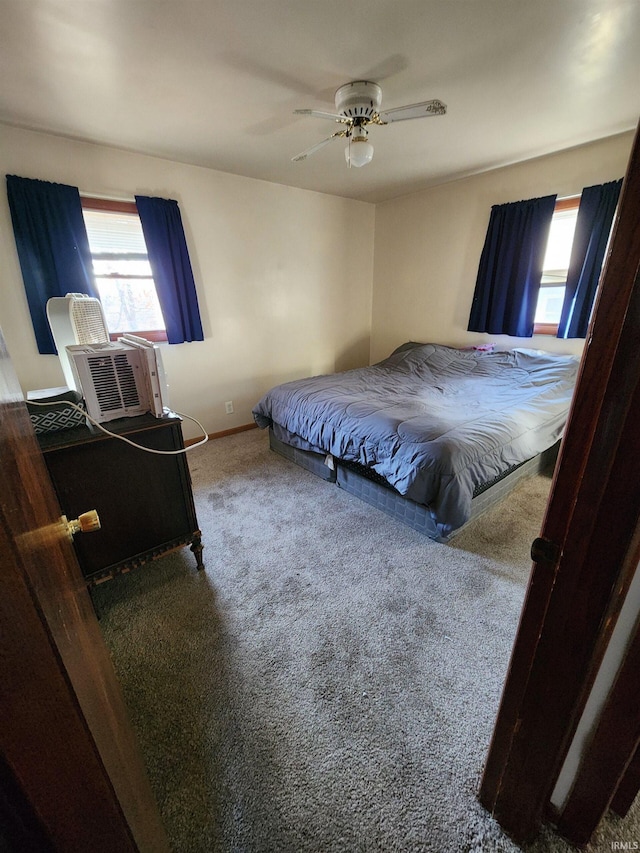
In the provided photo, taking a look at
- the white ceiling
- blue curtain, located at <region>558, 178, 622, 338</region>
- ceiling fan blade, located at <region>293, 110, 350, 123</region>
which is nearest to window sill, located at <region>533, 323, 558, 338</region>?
blue curtain, located at <region>558, 178, 622, 338</region>

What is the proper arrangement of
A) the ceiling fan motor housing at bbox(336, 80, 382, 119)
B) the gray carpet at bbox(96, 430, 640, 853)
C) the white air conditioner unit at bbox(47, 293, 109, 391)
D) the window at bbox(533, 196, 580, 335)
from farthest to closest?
the window at bbox(533, 196, 580, 335)
the ceiling fan motor housing at bbox(336, 80, 382, 119)
the white air conditioner unit at bbox(47, 293, 109, 391)
the gray carpet at bbox(96, 430, 640, 853)

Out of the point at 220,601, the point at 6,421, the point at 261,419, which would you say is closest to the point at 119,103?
the point at 261,419

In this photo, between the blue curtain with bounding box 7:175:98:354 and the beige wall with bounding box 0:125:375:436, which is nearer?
the blue curtain with bounding box 7:175:98:354

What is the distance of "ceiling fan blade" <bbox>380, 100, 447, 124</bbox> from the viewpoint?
1.67 metres

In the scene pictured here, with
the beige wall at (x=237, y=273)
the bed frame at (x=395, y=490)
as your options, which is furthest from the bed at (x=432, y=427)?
the beige wall at (x=237, y=273)

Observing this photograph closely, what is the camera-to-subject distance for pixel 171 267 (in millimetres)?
2900

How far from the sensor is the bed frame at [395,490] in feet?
6.73

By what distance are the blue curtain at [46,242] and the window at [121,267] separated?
150 millimetres

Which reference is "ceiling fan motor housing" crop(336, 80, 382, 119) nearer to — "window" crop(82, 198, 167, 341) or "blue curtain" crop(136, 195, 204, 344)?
"blue curtain" crop(136, 195, 204, 344)

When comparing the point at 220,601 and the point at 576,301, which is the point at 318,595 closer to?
the point at 220,601

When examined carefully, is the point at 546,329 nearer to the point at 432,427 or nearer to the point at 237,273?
the point at 432,427

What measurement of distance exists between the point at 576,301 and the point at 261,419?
9.11 feet

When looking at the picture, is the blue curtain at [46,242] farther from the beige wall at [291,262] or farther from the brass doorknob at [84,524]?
the brass doorknob at [84,524]

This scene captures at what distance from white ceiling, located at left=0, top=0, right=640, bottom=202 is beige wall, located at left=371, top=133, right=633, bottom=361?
0.26 metres
